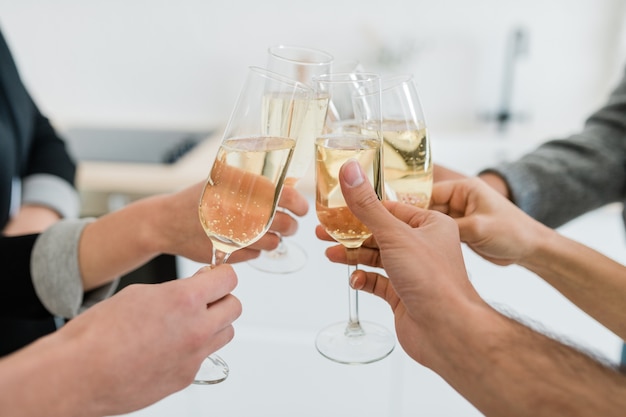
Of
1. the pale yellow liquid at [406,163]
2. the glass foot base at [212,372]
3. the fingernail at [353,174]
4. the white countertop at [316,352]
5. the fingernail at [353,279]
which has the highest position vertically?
the fingernail at [353,174]

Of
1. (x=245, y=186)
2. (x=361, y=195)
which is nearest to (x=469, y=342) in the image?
(x=361, y=195)

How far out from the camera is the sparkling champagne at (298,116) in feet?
2.46

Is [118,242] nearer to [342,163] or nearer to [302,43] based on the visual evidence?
[342,163]

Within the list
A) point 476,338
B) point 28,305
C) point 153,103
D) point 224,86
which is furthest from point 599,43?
point 28,305

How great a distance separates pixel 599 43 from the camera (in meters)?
2.26

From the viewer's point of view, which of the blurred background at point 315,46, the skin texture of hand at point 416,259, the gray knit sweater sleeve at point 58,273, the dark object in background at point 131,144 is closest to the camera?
the skin texture of hand at point 416,259

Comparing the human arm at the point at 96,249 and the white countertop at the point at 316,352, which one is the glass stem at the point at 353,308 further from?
the human arm at the point at 96,249

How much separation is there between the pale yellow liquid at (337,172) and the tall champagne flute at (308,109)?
0.25 feet

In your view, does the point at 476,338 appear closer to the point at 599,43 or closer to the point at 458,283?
the point at 458,283

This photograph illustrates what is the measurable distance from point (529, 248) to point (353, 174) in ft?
1.51

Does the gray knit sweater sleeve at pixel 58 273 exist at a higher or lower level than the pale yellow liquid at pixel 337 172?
lower

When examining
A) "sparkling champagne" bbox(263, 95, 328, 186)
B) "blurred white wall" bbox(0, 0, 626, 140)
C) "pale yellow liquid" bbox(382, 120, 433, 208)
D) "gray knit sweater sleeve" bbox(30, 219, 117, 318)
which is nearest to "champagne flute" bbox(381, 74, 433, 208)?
"pale yellow liquid" bbox(382, 120, 433, 208)

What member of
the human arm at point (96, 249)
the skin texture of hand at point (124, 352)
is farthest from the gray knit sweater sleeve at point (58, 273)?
the skin texture of hand at point (124, 352)

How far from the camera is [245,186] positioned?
734mm
